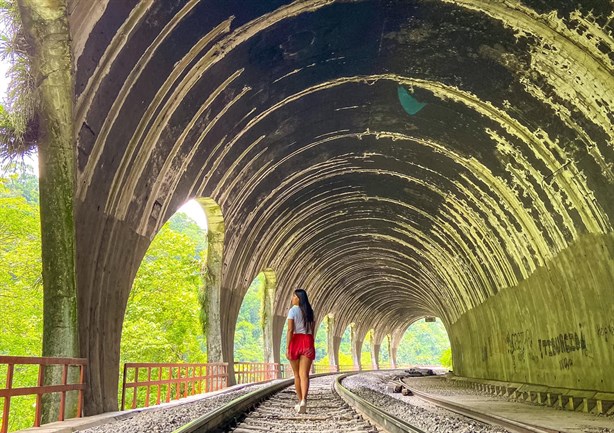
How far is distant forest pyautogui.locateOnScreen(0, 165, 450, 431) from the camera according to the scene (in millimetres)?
20750

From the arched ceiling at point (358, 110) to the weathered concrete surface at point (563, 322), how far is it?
44cm

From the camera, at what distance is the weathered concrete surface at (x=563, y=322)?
1032cm

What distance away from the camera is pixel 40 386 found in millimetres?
6520

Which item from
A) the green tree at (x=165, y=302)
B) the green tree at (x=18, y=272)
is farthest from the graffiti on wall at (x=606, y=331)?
the green tree at (x=165, y=302)

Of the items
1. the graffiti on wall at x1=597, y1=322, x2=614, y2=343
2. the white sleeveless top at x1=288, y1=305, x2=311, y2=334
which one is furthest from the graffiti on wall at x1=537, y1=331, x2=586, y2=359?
the white sleeveless top at x1=288, y1=305, x2=311, y2=334

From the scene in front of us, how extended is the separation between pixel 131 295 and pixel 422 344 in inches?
3496

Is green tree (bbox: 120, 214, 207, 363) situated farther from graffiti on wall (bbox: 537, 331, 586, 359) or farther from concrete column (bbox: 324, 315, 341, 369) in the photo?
graffiti on wall (bbox: 537, 331, 586, 359)

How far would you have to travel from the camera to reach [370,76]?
11.6 meters

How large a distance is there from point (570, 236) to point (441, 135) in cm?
349

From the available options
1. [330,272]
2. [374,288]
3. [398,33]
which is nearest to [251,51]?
[398,33]

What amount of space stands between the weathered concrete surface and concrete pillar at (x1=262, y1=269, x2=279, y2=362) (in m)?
8.33

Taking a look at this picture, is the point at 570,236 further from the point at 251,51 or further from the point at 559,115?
the point at 251,51

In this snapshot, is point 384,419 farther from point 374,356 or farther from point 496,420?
point 374,356

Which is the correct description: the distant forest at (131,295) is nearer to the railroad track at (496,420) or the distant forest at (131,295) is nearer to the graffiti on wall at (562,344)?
the railroad track at (496,420)
